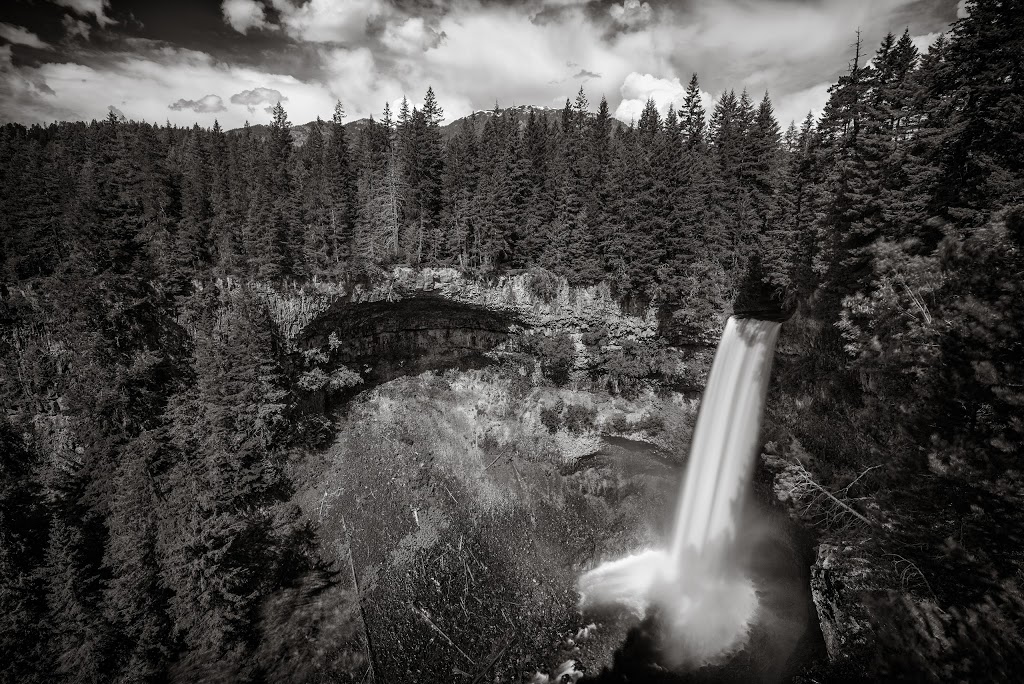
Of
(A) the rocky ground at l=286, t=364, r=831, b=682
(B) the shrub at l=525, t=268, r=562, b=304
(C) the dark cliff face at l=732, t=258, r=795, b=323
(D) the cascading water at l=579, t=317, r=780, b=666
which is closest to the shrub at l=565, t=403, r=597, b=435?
(A) the rocky ground at l=286, t=364, r=831, b=682

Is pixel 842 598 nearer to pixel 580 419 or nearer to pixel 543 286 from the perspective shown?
pixel 580 419

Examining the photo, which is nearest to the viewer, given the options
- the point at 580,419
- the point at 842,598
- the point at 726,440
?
the point at 842,598

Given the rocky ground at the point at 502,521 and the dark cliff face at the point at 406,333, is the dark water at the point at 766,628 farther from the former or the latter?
the dark cliff face at the point at 406,333

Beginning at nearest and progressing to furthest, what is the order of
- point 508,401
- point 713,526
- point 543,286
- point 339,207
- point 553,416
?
1. point 713,526
2. point 543,286
3. point 553,416
4. point 508,401
5. point 339,207

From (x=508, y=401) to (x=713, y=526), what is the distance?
14.0m

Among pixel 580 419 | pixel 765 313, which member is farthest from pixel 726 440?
pixel 765 313

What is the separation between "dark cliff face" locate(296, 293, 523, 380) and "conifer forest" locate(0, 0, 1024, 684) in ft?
0.78

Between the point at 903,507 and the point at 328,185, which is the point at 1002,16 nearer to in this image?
the point at 903,507

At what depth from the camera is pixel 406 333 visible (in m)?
28.9

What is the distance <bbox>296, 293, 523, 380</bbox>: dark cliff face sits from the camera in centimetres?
2650

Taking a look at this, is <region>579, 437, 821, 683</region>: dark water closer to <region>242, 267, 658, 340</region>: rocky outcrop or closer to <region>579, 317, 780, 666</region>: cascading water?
<region>579, 317, 780, 666</region>: cascading water

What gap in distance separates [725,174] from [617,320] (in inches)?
852

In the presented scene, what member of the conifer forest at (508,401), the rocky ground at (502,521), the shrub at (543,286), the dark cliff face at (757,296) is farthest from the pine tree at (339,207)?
the dark cliff face at (757,296)

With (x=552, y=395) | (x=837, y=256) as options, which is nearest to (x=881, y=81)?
(x=837, y=256)
